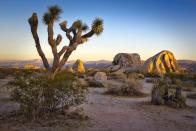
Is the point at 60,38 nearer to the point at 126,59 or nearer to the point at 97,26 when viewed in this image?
the point at 97,26

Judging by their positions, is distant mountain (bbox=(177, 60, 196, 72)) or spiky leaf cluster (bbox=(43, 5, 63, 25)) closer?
spiky leaf cluster (bbox=(43, 5, 63, 25))

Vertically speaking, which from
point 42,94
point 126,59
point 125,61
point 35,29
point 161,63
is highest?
point 35,29

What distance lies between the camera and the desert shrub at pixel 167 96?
9116mm

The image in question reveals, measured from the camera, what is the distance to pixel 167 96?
9.47m

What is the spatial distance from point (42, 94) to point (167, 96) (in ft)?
17.7

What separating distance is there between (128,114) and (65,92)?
93.0 inches

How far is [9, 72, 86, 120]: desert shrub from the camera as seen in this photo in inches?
231

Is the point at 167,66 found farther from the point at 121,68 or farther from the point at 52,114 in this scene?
the point at 52,114

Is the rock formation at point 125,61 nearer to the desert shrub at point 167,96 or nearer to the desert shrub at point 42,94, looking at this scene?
the desert shrub at point 167,96

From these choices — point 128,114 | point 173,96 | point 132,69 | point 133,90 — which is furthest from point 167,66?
Answer: point 128,114

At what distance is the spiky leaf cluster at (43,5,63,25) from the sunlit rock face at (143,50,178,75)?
985 inches

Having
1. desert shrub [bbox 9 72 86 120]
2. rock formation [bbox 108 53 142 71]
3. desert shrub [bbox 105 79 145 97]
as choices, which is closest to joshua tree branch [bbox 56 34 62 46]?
desert shrub [bbox 105 79 145 97]

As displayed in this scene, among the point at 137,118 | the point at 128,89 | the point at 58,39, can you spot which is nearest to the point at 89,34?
the point at 58,39

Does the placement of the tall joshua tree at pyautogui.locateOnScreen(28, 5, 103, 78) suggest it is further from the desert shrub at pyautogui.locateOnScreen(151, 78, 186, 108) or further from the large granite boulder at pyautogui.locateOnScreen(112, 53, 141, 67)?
the large granite boulder at pyautogui.locateOnScreen(112, 53, 141, 67)
